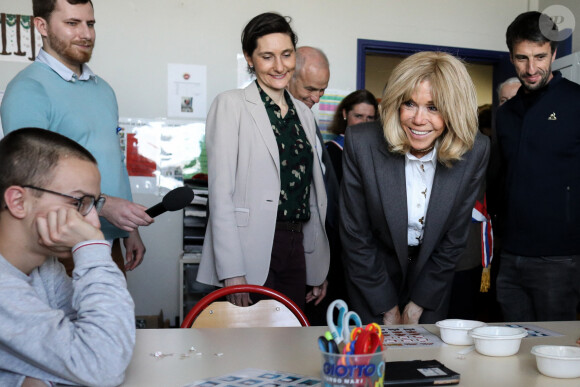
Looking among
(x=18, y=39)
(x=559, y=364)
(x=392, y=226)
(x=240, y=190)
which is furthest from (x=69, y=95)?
(x=18, y=39)

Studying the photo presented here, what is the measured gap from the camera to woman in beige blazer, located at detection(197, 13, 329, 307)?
215 cm

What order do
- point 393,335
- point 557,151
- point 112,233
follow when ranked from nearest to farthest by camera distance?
1. point 393,335
2. point 112,233
3. point 557,151

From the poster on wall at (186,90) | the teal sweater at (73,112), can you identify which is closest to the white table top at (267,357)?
the teal sweater at (73,112)

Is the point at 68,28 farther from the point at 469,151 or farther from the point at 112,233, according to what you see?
the point at 469,151

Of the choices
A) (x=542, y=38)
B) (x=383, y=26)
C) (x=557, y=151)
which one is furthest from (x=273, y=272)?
(x=383, y=26)

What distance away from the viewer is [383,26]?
4379 mm

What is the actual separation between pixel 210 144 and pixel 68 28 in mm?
663

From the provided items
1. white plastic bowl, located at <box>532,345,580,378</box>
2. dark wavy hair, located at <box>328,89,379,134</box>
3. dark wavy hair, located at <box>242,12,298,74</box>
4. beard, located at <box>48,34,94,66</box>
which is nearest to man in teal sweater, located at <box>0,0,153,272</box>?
beard, located at <box>48,34,94,66</box>

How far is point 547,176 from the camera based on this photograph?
2.47m

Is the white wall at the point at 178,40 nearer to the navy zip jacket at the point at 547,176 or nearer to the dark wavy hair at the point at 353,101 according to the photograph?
the dark wavy hair at the point at 353,101

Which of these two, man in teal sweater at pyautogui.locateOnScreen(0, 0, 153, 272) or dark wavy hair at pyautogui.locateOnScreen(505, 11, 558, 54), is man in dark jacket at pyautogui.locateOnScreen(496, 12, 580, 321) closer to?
dark wavy hair at pyautogui.locateOnScreen(505, 11, 558, 54)

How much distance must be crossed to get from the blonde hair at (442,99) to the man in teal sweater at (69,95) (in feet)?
3.18

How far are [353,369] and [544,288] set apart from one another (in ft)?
6.05

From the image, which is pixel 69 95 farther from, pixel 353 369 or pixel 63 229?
pixel 353 369
